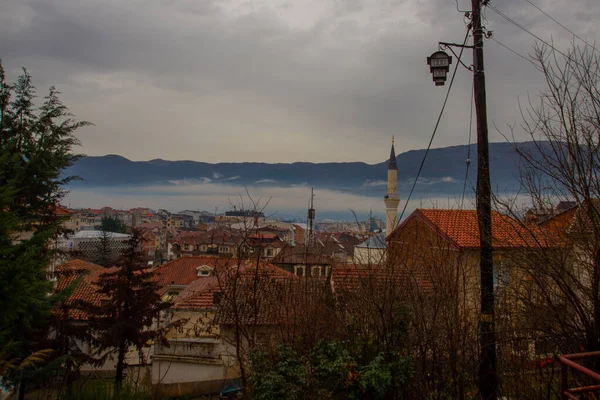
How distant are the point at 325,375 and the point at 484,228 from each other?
3348 mm

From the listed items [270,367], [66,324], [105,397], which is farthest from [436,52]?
[66,324]

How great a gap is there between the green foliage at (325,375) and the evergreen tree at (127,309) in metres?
8.13

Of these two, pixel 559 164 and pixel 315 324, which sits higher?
pixel 559 164

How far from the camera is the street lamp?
22.7ft

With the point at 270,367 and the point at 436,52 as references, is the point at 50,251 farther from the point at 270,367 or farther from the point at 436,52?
the point at 436,52

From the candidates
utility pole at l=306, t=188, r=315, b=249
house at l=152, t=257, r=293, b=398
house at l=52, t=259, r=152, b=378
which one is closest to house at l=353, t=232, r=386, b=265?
utility pole at l=306, t=188, r=315, b=249

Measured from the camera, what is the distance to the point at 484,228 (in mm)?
6293

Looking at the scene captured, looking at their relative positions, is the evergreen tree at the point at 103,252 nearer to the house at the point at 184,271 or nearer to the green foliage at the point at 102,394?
the house at the point at 184,271

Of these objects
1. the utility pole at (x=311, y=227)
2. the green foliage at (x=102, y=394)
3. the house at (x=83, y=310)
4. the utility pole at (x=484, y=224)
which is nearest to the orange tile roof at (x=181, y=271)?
the house at (x=83, y=310)

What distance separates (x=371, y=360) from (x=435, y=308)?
146cm

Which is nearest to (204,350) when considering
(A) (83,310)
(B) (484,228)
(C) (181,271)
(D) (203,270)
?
(A) (83,310)

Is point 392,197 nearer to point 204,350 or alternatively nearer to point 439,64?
point 204,350

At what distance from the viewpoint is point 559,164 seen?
5.98 meters

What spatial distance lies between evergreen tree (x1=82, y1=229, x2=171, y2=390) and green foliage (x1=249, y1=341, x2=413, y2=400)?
320 inches
